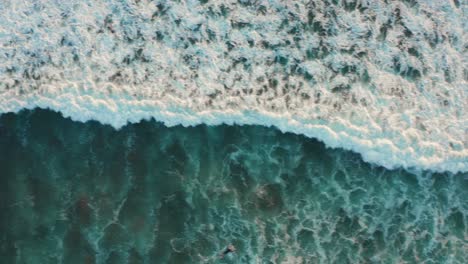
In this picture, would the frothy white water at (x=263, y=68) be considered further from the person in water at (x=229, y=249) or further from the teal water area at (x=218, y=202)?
the person in water at (x=229, y=249)

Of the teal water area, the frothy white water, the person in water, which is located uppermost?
the frothy white water

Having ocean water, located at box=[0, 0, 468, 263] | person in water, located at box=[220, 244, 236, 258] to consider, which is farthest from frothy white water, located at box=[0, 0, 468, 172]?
person in water, located at box=[220, 244, 236, 258]

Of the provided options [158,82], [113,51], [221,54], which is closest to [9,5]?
[113,51]

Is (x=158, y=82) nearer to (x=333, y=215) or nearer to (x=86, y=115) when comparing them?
(x=86, y=115)

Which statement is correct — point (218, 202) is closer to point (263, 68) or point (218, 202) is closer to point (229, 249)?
point (229, 249)

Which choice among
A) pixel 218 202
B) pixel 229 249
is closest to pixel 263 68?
pixel 218 202

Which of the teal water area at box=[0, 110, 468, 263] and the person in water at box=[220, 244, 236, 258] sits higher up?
the teal water area at box=[0, 110, 468, 263]

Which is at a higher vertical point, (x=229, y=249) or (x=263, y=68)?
(x=263, y=68)

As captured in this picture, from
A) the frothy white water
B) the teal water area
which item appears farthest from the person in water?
the frothy white water

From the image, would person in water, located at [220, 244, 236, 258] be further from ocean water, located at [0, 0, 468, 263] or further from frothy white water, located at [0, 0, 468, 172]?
A: frothy white water, located at [0, 0, 468, 172]
